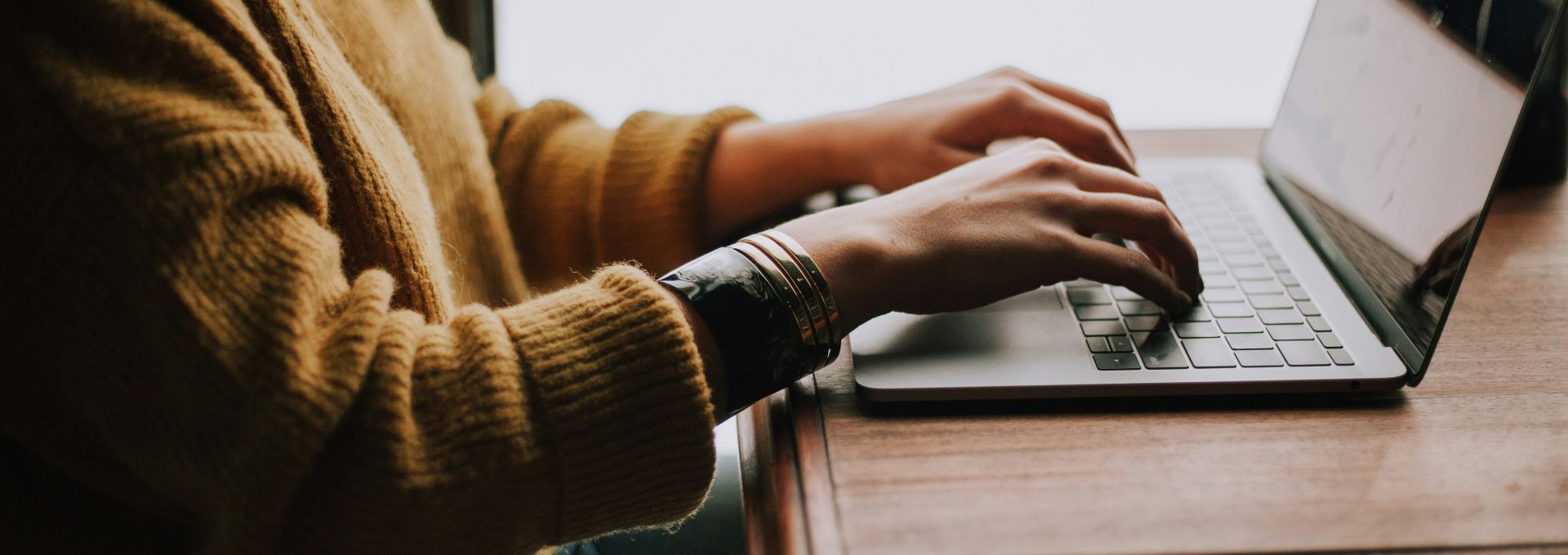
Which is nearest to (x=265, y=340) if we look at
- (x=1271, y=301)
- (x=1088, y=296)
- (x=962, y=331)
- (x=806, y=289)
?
(x=806, y=289)

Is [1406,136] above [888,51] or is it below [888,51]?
above

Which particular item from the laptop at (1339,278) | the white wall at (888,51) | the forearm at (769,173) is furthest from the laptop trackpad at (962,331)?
the white wall at (888,51)

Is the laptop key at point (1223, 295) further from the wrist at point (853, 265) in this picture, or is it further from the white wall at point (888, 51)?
the white wall at point (888, 51)

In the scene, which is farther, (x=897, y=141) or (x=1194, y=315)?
(x=897, y=141)

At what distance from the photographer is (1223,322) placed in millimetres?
573

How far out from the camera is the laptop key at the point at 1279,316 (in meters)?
0.58

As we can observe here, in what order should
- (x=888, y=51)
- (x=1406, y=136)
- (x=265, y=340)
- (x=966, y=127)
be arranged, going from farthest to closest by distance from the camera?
(x=888, y=51), (x=966, y=127), (x=1406, y=136), (x=265, y=340)

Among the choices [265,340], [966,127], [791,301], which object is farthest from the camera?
[966,127]

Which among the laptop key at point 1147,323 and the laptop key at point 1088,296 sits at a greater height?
the laptop key at point 1147,323

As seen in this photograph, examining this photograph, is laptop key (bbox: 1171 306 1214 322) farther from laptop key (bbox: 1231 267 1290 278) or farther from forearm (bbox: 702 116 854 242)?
forearm (bbox: 702 116 854 242)

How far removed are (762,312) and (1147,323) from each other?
239mm

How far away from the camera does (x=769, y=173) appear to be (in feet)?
2.50

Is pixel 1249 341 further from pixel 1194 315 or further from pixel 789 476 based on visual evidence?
pixel 789 476

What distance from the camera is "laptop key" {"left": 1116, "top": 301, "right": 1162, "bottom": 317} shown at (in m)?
0.58
